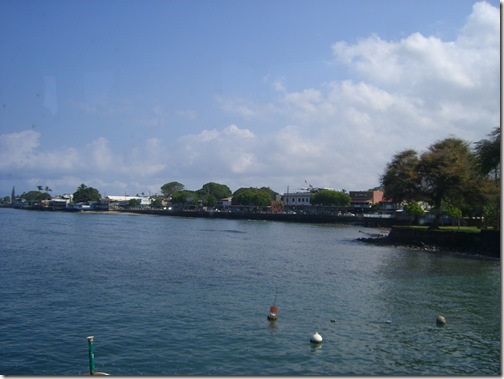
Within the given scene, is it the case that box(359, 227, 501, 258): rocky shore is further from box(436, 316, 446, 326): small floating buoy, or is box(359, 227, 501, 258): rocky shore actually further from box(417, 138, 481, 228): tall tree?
box(436, 316, 446, 326): small floating buoy

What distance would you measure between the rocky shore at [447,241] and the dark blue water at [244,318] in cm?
1017

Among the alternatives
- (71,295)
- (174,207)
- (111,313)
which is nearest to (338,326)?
(111,313)

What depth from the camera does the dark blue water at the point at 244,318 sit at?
13.2m

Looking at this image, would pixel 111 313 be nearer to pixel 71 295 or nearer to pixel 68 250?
pixel 71 295

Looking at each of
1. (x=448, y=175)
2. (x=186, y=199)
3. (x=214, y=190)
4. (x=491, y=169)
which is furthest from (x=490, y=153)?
(x=214, y=190)

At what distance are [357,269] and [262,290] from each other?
32.9 ft

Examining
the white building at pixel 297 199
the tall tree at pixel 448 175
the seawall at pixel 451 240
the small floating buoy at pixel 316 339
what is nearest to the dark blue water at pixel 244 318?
the small floating buoy at pixel 316 339

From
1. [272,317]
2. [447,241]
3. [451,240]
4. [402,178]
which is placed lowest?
[272,317]

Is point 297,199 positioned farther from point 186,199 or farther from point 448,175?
point 448,175

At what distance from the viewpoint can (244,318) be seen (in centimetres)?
1745

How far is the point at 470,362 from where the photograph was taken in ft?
44.3

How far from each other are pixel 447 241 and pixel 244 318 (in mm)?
34648

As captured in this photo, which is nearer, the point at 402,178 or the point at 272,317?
the point at 272,317

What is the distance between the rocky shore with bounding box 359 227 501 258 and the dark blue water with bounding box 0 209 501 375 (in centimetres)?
1017
